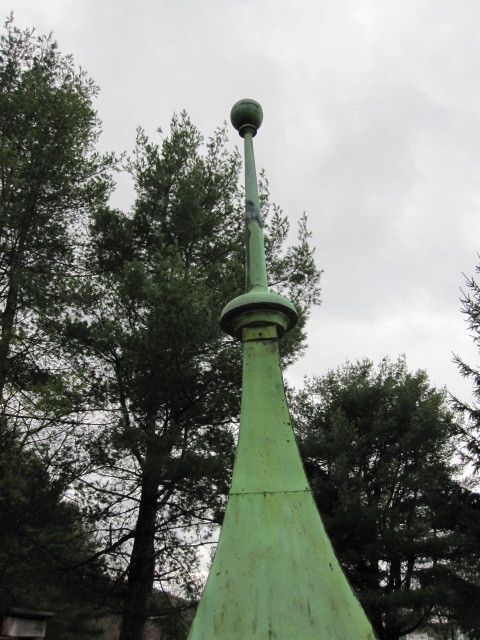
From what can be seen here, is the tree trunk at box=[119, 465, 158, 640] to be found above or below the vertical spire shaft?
below

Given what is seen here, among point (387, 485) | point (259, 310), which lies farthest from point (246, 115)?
point (387, 485)

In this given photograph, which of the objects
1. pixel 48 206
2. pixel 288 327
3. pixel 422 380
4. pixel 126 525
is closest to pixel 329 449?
pixel 422 380

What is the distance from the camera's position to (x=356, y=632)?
1345 mm

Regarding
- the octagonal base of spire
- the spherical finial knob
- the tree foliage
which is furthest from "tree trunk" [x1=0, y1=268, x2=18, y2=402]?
the tree foliage

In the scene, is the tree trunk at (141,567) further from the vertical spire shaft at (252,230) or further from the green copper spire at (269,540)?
the green copper spire at (269,540)

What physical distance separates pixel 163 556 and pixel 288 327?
596 cm

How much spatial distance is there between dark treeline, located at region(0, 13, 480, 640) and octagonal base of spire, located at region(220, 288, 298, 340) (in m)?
4.20

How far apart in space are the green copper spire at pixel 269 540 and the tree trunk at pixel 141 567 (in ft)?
14.7

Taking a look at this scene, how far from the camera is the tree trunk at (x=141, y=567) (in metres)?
6.09

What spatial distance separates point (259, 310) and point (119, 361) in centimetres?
488

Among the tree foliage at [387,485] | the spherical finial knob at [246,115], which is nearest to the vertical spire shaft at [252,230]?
the spherical finial knob at [246,115]

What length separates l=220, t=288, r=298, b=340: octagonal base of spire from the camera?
5.92 feet

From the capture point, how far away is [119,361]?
643cm

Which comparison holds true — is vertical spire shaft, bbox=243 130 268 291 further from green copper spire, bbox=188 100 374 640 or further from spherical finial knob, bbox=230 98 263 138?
green copper spire, bbox=188 100 374 640
